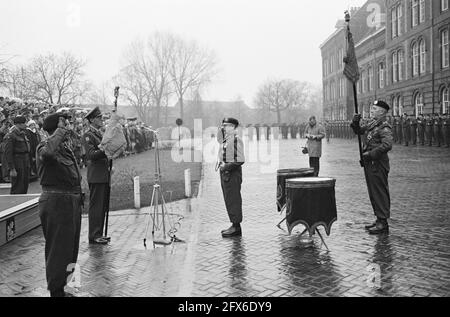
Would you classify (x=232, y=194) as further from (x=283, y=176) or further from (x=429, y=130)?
(x=429, y=130)

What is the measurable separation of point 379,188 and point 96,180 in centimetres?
436

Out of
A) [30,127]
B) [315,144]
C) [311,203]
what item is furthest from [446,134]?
[311,203]

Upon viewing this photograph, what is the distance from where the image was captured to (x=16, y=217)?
811 cm

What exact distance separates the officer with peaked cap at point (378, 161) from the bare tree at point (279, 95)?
9306 cm

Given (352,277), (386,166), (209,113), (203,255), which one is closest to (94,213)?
(203,255)

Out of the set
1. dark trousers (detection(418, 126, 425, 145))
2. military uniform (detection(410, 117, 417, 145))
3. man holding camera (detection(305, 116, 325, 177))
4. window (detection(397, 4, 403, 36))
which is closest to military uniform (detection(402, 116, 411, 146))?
military uniform (detection(410, 117, 417, 145))

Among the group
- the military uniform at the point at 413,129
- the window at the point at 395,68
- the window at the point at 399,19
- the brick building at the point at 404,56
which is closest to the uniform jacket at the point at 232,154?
the military uniform at the point at 413,129

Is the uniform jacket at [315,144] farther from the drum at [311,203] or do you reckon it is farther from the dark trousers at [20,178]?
the dark trousers at [20,178]

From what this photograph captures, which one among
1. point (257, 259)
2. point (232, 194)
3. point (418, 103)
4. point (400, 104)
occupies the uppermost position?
point (400, 104)

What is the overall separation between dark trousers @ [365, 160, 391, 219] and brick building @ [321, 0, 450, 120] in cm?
2731

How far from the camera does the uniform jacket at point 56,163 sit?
5184mm

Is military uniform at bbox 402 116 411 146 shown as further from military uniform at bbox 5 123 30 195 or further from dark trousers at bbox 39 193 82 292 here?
dark trousers at bbox 39 193 82 292

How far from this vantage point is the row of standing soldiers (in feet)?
92.0
